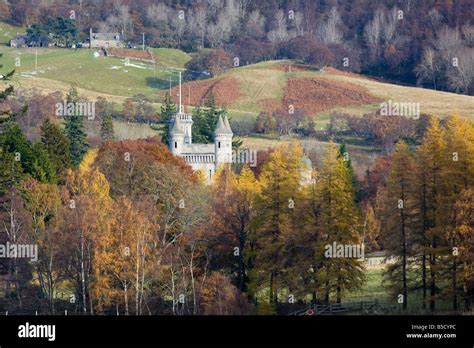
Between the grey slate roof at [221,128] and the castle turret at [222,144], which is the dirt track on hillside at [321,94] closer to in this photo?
the grey slate roof at [221,128]

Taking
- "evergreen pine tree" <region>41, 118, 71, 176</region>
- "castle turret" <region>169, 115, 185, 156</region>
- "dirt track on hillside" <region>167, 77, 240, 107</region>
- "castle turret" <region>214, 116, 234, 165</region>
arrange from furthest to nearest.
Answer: "dirt track on hillside" <region>167, 77, 240, 107</region> < "castle turret" <region>214, 116, 234, 165</region> < "castle turret" <region>169, 115, 185, 156</region> < "evergreen pine tree" <region>41, 118, 71, 176</region>

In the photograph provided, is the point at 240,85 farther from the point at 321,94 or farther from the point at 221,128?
the point at 221,128

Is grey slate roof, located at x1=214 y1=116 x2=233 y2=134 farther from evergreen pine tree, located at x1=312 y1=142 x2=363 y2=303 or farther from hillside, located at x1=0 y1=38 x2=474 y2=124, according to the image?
evergreen pine tree, located at x1=312 y1=142 x2=363 y2=303

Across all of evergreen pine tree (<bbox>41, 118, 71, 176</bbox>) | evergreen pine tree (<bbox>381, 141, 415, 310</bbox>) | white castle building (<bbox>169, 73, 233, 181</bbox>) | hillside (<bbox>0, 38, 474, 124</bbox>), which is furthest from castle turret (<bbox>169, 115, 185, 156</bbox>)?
evergreen pine tree (<bbox>381, 141, 415, 310</bbox>)

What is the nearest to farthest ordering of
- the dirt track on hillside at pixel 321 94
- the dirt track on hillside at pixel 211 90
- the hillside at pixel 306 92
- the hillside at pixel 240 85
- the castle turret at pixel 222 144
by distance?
the castle turret at pixel 222 144 < the hillside at pixel 306 92 < the hillside at pixel 240 85 < the dirt track on hillside at pixel 321 94 < the dirt track on hillside at pixel 211 90

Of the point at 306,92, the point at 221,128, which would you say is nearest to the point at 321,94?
the point at 306,92

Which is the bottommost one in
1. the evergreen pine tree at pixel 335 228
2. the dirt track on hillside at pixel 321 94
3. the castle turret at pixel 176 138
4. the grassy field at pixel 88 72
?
the evergreen pine tree at pixel 335 228

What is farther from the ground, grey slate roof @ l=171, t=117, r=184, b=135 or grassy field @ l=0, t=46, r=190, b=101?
grassy field @ l=0, t=46, r=190, b=101

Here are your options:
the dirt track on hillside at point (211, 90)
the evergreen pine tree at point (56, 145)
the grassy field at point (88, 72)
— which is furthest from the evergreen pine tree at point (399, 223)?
the grassy field at point (88, 72)

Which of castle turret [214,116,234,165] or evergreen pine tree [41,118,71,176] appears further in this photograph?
castle turret [214,116,234,165]
